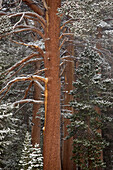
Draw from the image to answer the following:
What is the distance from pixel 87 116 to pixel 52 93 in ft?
13.9

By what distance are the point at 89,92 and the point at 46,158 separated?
5.13m

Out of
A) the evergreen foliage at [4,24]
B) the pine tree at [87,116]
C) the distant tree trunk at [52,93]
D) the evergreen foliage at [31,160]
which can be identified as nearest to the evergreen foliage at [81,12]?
the distant tree trunk at [52,93]

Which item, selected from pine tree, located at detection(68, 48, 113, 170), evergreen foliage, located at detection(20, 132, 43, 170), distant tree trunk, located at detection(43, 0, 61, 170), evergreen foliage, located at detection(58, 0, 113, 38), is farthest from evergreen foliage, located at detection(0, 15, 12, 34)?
pine tree, located at detection(68, 48, 113, 170)

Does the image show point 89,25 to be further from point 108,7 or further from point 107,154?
point 107,154

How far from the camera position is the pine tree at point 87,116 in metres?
10.3

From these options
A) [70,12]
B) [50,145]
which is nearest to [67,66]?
[70,12]

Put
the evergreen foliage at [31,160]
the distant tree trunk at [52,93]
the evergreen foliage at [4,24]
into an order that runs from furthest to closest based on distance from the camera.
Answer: the evergreen foliage at [4,24]
the distant tree trunk at [52,93]
the evergreen foliage at [31,160]

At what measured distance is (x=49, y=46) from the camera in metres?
8.00

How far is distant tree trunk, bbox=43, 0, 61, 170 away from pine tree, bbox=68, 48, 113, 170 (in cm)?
307

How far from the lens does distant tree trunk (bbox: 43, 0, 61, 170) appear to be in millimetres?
7293

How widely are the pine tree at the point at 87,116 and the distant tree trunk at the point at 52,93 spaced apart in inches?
121

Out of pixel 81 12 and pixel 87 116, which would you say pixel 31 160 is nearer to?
pixel 87 116

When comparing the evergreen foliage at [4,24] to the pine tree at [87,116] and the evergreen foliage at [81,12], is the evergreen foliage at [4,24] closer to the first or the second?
the evergreen foliage at [81,12]

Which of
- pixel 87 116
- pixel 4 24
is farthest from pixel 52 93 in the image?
pixel 87 116
